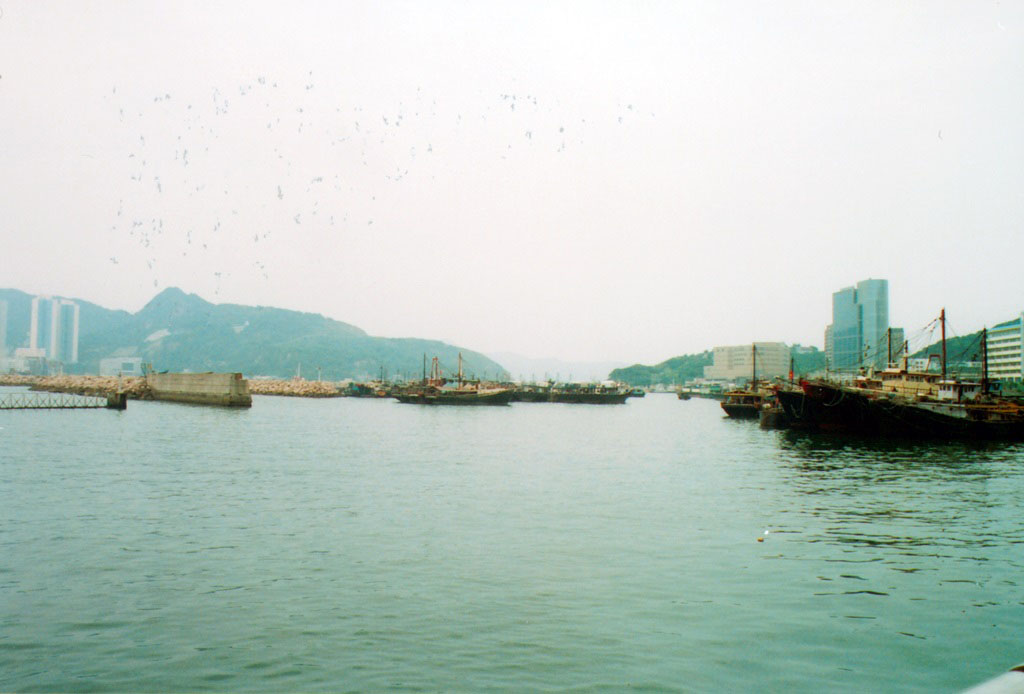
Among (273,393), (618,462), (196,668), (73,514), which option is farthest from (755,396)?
(273,393)

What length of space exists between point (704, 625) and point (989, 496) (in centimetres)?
1982

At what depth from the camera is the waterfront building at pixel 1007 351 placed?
136750mm

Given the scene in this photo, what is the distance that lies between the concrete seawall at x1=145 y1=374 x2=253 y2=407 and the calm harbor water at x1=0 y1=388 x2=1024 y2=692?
7251 centimetres

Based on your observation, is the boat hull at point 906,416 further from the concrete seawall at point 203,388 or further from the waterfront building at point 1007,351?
the waterfront building at point 1007,351

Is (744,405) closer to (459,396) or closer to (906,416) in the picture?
(906,416)

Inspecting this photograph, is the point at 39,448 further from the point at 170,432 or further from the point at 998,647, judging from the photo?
the point at 998,647

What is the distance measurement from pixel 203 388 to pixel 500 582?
103 meters

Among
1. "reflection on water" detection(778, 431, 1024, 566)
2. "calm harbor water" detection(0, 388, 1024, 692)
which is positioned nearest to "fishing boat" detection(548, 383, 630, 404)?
"reflection on water" detection(778, 431, 1024, 566)

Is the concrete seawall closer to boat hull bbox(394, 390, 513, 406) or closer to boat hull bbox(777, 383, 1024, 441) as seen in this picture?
boat hull bbox(394, 390, 513, 406)

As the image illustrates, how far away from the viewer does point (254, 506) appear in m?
21.5

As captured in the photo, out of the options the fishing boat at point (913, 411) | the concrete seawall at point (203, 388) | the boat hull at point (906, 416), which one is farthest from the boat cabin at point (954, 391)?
the concrete seawall at point (203, 388)

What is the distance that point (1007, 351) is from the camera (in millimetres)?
143125

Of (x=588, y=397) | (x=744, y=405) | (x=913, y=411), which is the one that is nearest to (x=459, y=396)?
(x=588, y=397)

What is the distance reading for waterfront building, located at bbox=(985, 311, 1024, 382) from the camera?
449 ft
